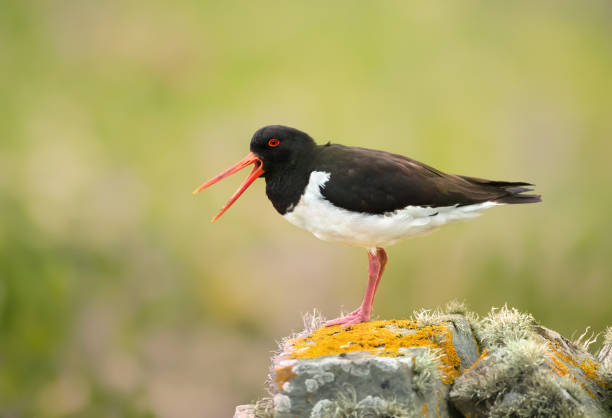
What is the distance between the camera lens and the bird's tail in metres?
4.21

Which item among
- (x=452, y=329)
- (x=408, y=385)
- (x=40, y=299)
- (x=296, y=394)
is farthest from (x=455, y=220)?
(x=40, y=299)

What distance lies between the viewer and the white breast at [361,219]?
3963 millimetres

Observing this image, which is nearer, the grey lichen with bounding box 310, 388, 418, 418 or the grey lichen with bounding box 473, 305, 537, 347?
the grey lichen with bounding box 310, 388, 418, 418

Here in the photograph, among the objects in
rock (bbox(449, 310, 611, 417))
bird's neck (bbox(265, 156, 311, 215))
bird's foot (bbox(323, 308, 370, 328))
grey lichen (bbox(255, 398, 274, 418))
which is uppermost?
bird's neck (bbox(265, 156, 311, 215))

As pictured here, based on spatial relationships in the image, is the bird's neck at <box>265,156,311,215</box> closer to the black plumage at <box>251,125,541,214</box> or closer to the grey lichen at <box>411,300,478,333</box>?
the black plumage at <box>251,125,541,214</box>

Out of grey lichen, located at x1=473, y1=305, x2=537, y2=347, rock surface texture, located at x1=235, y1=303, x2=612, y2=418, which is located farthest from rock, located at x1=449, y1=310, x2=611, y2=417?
grey lichen, located at x1=473, y1=305, x2=537, y2=347

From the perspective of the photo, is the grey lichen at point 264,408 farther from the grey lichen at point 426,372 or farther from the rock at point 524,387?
the rock at point 524,387

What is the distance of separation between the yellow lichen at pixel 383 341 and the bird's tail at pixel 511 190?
3.39ft

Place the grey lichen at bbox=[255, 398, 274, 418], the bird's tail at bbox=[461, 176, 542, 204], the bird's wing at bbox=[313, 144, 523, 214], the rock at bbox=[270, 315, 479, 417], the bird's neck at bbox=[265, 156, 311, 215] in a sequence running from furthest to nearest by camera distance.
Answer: the bird's tail at bbox=[461, 176, 542, 204]
the bird's neck at bbox=[265, 156, 311, 215]
the bird's wing at bbox=[313, 144, 523, 214]
the grey lichen at bbox=[255, 398, 274, 418]
the rock at bbox=[270, 315, 479, 417]

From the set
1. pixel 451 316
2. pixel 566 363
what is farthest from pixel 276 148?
pixel 566 363

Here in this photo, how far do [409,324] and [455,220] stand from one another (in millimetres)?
799

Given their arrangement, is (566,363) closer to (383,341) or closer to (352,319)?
(383,341)

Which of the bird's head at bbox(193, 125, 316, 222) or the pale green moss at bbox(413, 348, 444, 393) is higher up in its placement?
the bird's head at bbox(193, 125, 316, 222)

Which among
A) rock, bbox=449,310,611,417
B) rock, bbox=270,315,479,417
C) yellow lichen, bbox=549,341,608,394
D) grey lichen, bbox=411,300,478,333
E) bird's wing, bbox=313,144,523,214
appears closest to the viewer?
rock, bbox=449,310,611,417
